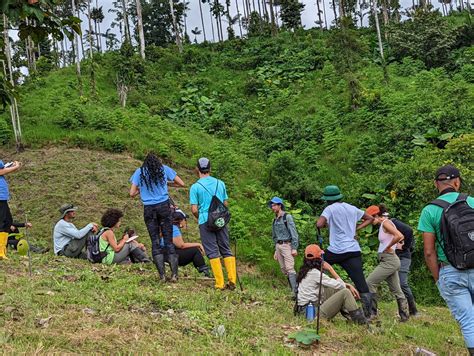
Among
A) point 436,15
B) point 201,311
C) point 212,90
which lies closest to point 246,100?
point 212,90

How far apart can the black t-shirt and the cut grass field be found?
1.02 m

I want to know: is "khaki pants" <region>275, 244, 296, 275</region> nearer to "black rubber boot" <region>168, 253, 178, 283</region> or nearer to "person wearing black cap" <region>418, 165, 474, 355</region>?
"black rubber boot" <region>168, 253, 178, 283</region>

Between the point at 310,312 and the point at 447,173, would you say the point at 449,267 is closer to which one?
the point at 447,173

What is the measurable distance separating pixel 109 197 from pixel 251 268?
478 cm

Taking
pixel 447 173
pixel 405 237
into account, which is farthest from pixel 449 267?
pixel 405 237

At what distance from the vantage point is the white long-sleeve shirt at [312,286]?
556 cm

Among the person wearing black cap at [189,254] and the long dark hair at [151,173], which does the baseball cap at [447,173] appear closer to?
the long dark hair at [151,173]

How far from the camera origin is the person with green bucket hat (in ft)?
18.9

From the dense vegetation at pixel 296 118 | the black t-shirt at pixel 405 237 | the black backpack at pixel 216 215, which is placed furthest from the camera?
the dense vegetation at pixel 296 118

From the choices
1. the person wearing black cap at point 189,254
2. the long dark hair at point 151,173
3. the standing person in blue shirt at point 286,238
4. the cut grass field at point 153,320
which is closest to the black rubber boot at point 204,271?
the person wearing black cap at point 189,254

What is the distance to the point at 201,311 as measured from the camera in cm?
493

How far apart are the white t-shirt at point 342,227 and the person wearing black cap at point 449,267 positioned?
5.51 ft

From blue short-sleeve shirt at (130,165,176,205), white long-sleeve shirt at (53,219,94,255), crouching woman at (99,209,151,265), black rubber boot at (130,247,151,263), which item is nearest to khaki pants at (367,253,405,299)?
blue short-sleeve shirt at (130,165,176,205)

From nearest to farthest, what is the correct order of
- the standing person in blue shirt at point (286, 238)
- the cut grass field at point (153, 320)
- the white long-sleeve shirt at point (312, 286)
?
the cut grass field at point (153, 320)
the white long-sleeve shirt at point (312, 286)
the standing person in blue shirt at point (286, 238)
